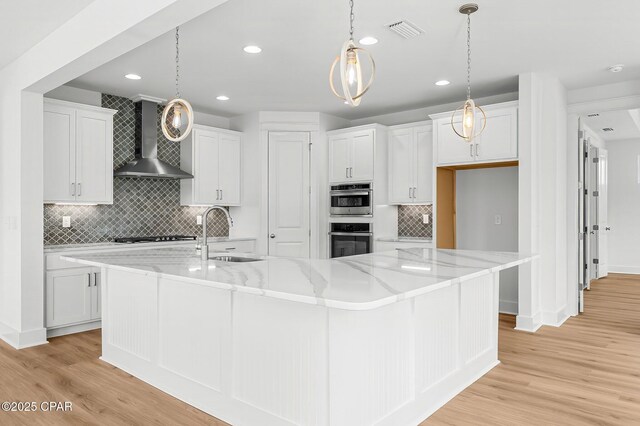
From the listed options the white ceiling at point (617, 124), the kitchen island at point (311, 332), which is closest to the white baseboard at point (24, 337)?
the kitchen island at point (311, 332)

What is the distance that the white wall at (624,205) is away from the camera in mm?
8562

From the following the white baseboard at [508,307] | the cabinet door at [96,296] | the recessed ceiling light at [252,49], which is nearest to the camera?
the recessed ceiling light at [252,49]

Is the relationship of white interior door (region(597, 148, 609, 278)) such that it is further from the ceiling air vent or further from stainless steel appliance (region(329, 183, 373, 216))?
the ceiling air vent

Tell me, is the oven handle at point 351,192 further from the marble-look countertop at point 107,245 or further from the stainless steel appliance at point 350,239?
the marble-look countertop at point 107,245

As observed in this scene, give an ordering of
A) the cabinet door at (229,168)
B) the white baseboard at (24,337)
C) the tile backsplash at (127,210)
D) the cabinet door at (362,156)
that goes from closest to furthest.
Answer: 1. the white baseboard at (24,337)
2. the tile backsplash at (127,210)
3. the cabinet door at (362,156)
4. the cabinet door at (229,168)

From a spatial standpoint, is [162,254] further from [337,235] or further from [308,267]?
[337,235]

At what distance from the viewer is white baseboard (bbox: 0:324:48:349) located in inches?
162

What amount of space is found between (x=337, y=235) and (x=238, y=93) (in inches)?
91.1

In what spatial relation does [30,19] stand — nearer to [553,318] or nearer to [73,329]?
[73,329]

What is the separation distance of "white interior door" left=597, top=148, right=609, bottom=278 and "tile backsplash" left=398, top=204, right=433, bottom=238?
167 inches

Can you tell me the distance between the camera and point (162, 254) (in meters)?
3.63

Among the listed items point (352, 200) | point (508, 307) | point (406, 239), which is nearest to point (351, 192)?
point (352, 200)

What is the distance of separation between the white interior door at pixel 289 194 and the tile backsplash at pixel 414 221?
1.31 metres

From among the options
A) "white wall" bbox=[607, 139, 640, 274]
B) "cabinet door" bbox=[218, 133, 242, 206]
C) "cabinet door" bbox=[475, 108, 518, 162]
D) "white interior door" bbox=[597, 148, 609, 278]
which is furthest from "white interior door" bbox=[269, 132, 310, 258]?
"white wall" bbox=[607, 139, 640, 274]
